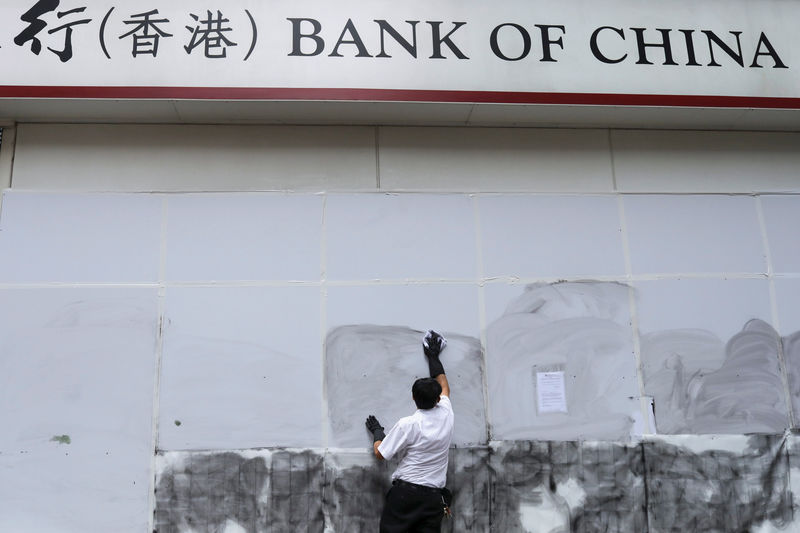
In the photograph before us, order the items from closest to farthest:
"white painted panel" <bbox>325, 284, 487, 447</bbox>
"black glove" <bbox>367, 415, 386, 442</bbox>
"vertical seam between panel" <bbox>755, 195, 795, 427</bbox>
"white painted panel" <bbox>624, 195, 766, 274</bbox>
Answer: "black glove" <bbox>367, 415, 386, 442</bbox>, "white painted panel" <bbox>325, 284, 487, 447</bbox>, "vertical seam between panel" <bbox>755, 195, 795, 427</bbox>, "white painted panel" <bbox>624, 195, 766, 274</bbox>

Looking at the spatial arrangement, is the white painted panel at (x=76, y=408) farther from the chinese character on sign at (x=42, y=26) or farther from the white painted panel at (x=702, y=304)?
the white painted panel at (x=702, y=304)

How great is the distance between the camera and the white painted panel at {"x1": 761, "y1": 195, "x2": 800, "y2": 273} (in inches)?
213

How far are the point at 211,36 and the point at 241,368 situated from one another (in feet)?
9.04

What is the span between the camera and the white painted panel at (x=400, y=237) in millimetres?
5094

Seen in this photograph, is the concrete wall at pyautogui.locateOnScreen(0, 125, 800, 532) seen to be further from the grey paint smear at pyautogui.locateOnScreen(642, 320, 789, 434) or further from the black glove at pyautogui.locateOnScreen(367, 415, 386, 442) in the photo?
the black glove at pyautogui.locateOnScreen(367, 415, 386, 442)

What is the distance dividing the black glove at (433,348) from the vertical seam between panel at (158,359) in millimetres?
2159

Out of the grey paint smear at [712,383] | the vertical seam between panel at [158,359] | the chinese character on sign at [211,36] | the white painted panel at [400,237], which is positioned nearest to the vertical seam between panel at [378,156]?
the white painted panel at [400,237]

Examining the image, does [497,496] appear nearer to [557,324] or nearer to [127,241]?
[557,324]

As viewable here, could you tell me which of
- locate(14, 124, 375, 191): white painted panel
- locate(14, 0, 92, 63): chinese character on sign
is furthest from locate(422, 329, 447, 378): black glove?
locate(14, 0, 92, 63): chinese character on sign

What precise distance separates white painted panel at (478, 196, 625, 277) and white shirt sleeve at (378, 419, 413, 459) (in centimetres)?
157

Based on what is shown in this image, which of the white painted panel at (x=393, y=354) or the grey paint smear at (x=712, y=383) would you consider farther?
the grey paint smear at (x=712, y=383)

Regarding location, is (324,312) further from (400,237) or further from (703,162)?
(703,162)

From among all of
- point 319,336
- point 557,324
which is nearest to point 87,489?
point 319,336

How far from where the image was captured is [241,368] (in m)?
4.89
